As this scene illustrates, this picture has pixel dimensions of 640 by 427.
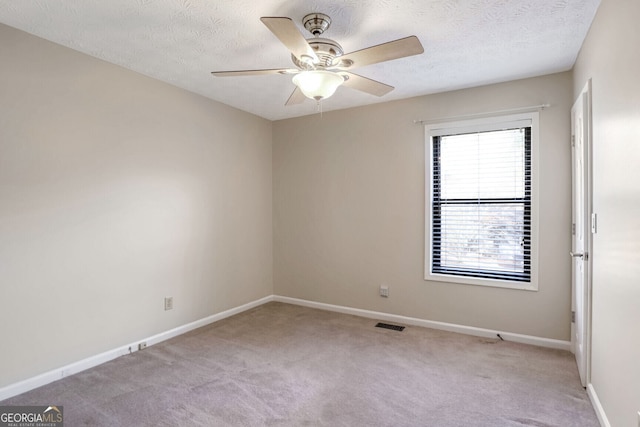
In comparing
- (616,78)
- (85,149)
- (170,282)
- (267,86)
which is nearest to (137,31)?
(85,149)

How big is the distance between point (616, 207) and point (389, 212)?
2.28 m

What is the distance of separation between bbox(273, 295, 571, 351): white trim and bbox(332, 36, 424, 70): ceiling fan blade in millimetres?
2778

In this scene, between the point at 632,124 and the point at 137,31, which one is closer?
the point at 632,124

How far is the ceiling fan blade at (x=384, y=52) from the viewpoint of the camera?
1.79 metres

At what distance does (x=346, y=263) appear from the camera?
13.9 feet

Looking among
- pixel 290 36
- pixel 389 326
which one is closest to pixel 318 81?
pixel 290 36

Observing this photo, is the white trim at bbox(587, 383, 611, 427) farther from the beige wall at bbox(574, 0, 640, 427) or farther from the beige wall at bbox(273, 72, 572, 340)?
the beige wall at bbox(273, 72, 572, 340)

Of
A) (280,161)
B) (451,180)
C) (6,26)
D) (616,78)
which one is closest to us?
(616,78)

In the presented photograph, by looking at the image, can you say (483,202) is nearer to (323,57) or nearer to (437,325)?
(437,325)

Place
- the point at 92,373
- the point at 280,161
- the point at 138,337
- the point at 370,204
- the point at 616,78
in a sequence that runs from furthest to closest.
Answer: the point at 280,161
the point at 370,204
the point at 138,337
the point at 92,373
the point at 616,78

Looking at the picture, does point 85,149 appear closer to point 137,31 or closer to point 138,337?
point 137,31

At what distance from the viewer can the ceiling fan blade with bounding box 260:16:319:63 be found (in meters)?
1.62

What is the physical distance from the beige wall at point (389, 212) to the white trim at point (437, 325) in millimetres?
51

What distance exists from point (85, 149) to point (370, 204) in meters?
2.82
